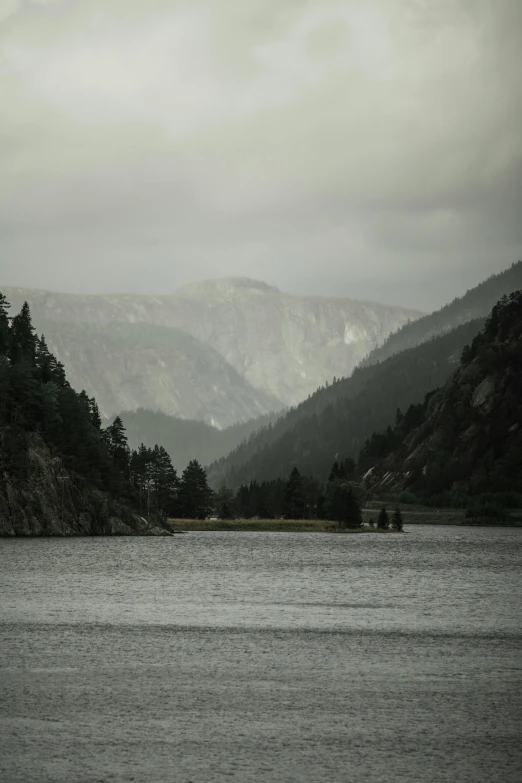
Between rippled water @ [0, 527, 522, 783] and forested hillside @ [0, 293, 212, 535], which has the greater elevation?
forested hillside @ [0, 293, 212, 535]

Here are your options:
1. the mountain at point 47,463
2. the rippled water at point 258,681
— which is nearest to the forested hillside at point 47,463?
the mountain at point 47,463

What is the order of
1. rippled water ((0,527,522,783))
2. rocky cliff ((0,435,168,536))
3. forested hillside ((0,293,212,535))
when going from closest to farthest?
1. rippled water ((0,527,522,783))
2. rocky cliff ((0,435,168,536))
3. forested hillside ((0,293,212,535))

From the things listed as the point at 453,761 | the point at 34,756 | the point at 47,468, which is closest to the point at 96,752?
the point at 34,756

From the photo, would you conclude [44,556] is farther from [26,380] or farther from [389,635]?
[389,635]

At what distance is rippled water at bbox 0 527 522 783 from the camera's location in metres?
28.6

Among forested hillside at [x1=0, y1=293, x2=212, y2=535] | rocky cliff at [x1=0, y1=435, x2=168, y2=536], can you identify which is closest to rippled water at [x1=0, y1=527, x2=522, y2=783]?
rocky cliff at [x1=0, y1=435, x2=168, y2=536]

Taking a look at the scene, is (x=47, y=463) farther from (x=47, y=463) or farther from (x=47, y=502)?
(x=47, y=502)

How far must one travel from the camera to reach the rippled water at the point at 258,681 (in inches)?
1126

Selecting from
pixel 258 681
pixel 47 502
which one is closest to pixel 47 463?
pixel 47 502

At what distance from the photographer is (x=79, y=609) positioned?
69.2m

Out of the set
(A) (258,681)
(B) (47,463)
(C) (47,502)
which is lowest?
(A) (258,681)

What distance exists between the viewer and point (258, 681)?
41.7 meters

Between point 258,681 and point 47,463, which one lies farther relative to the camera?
point 47,463

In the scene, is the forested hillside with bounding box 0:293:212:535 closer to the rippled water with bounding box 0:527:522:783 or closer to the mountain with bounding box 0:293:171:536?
the mountain with bounding box 0:293:171:536
